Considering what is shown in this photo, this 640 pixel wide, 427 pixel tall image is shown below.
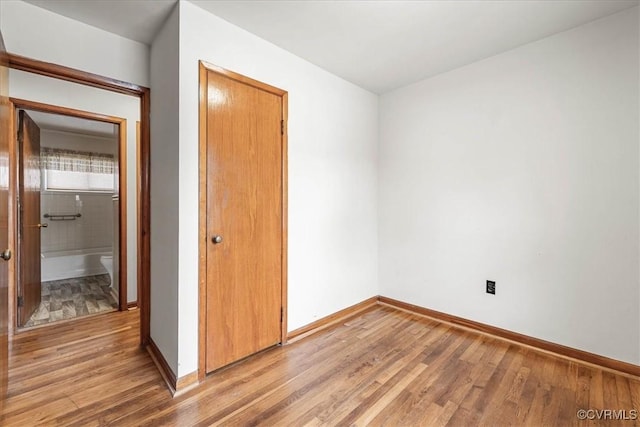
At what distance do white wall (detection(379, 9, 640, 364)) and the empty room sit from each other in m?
0.02

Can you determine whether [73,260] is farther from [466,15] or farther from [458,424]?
[466,15]

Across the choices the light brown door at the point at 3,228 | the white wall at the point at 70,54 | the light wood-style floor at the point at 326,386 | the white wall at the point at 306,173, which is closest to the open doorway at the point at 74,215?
the white wall at the point at 70,54

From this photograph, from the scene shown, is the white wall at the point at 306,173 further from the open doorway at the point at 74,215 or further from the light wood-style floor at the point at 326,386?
the open doorway at the point at 74,215

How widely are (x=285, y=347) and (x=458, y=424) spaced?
1.30m

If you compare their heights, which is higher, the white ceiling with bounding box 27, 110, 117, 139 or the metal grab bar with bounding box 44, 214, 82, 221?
the white ceiling with bounding box 27, 110, 117, 139

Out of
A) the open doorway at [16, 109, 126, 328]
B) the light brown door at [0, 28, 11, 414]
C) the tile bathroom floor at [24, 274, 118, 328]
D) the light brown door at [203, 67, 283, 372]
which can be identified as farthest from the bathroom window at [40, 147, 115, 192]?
the light brown door at [203, 67, 283, 372]

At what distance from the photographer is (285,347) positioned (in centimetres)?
233

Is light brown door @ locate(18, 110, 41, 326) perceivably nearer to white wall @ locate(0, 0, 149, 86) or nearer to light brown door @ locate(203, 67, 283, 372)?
white wall @ locate(0, 0, 149, 86)

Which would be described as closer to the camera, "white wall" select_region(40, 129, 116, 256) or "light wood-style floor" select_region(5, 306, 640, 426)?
"light wood-style floor" select_region(5, 306, 640, 426)

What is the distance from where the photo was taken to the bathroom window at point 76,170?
4511 millimetres

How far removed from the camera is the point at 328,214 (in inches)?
110

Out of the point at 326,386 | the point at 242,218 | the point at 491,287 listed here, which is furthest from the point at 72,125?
the point at 491,287

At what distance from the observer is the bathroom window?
4511 mm

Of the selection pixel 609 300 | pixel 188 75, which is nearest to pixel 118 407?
pixel 188 75
